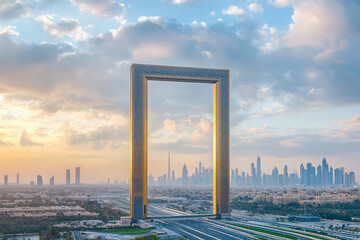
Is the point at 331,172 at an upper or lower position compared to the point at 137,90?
lower

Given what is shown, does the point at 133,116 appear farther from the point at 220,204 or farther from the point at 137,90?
the point at 220,204

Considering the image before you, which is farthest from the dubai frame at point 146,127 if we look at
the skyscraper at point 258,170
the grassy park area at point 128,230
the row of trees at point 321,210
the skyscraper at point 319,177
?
the skyscraper at point 258,170

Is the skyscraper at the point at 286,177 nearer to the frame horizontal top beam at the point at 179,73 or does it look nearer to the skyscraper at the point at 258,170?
the skyscraper at the point at 258,170

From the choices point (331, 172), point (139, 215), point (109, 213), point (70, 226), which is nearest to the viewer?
point (139, 215)

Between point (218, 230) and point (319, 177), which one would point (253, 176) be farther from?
point (218, 230)

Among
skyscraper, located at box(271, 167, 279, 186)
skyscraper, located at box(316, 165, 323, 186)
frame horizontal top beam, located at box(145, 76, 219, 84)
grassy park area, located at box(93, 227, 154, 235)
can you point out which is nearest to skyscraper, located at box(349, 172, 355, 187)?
skyscraper, located at box(316, 165, 323, 186)

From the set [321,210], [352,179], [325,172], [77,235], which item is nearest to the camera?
[77,235]

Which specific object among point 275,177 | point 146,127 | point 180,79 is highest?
point 180,79

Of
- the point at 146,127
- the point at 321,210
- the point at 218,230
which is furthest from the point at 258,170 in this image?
the point at 218,230

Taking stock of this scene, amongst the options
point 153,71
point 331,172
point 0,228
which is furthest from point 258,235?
point 331,172
